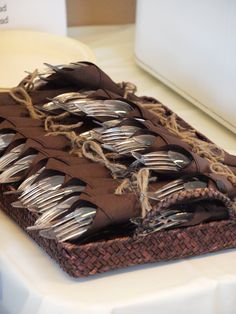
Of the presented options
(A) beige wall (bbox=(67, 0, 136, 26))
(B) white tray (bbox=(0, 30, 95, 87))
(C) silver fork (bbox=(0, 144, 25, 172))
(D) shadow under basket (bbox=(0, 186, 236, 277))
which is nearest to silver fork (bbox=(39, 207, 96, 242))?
(D) shadow under basket (bbox=(0, 186, 236, 277))

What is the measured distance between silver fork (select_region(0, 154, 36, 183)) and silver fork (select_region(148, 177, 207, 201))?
5.3 inches

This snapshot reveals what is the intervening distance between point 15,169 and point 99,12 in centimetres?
95

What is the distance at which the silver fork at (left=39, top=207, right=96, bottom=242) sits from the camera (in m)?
0.58

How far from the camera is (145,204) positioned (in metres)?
0.60

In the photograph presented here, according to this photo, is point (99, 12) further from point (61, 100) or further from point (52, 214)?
point (52, 214)

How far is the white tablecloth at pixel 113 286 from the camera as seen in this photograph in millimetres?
582

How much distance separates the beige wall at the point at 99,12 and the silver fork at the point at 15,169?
0.91m

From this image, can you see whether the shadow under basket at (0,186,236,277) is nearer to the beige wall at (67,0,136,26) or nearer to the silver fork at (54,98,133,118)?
the silver fork at (54,98,133,118)

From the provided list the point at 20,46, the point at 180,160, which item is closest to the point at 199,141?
the point at 180,160

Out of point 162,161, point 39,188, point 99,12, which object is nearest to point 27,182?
point 39,188

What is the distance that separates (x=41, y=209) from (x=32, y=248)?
2.1 inches

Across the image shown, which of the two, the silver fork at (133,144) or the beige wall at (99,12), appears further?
the beige wall at (99,12)

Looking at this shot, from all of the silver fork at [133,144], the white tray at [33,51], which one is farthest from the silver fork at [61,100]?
the white tray at [33,51]

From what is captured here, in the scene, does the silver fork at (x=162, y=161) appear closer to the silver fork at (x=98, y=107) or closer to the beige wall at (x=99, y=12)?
the silver fork at (x=98, y=107)
